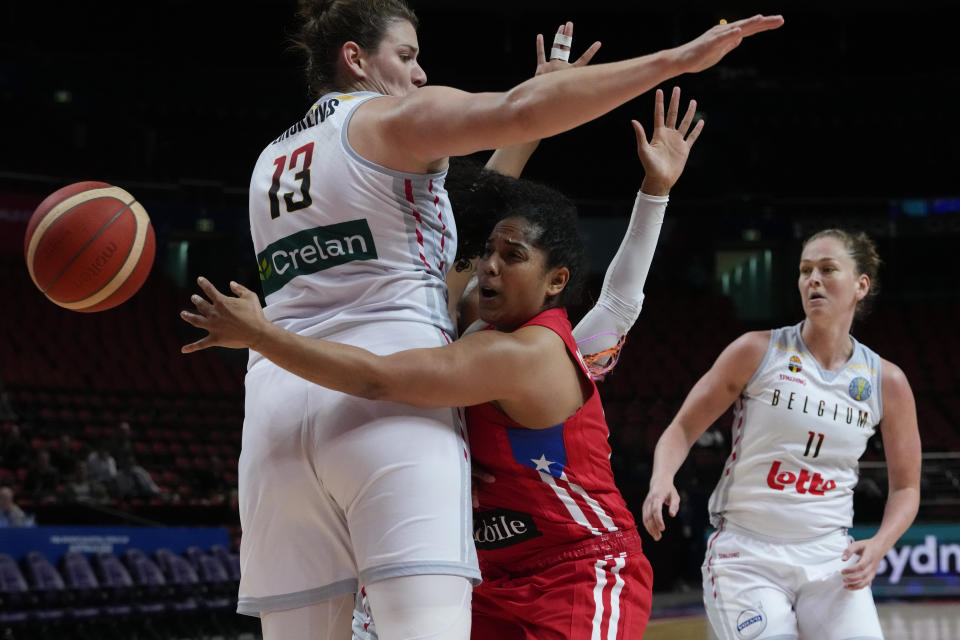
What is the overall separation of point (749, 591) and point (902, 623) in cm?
665

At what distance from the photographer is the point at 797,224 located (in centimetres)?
1995

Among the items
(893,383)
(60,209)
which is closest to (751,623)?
(893,383)

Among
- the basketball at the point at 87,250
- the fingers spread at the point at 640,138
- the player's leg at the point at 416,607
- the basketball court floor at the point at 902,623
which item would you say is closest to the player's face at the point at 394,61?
the fingers spread at the point at 640,138

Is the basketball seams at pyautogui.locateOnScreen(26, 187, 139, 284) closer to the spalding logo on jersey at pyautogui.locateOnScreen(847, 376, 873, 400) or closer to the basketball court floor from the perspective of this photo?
the spalding logo on jersey at pyautogui.locateOnScreen(847, 376, 873, 400)

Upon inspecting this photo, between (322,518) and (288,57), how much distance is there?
17360 mm

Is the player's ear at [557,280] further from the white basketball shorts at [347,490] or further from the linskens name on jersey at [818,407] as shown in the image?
the linskens name on jersey at [818,407]

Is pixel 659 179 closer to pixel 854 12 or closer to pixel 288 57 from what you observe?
pixel 288 57

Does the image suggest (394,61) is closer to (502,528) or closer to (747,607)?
(502,528)

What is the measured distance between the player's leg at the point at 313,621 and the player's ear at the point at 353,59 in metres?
1.18

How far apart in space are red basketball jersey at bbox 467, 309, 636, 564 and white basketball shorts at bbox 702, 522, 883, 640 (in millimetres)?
1217

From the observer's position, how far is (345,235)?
2250 millimetres

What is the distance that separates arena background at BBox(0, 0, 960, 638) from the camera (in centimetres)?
1413

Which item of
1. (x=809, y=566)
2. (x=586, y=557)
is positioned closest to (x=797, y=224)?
(x=809, y=566)

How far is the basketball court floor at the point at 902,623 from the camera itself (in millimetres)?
8406
